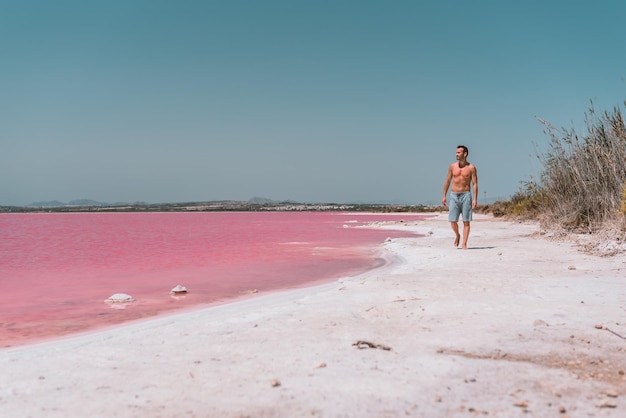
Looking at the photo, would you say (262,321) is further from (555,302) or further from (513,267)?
(513,267)

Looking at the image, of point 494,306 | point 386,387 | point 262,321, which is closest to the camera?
point 386,387

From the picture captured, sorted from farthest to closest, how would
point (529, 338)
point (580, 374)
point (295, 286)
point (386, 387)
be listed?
point (295, 286) → point (529, 338) → point (580, 374) → point (386, 387)

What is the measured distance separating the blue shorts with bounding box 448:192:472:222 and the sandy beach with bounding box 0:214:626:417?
4.60m

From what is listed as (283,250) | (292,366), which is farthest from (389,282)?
(283,250)

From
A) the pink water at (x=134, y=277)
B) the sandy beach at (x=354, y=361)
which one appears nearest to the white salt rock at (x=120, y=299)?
the pink water at (x=134, y=277)

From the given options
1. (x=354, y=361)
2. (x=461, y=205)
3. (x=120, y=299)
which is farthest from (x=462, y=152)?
(x=354, y=361)

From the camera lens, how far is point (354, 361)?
283cm

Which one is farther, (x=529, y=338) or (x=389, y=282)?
(x=389, y=282)

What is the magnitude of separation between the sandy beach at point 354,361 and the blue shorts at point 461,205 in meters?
4.60

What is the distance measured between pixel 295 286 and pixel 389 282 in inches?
61.6

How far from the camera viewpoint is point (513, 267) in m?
6.79

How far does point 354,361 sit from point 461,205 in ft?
24.8

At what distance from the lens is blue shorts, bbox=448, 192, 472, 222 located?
9.58 metres

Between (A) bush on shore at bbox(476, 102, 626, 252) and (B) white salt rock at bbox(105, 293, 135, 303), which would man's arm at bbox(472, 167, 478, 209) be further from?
(B) white salt rock at bbox(105, 293, 135, 303)
